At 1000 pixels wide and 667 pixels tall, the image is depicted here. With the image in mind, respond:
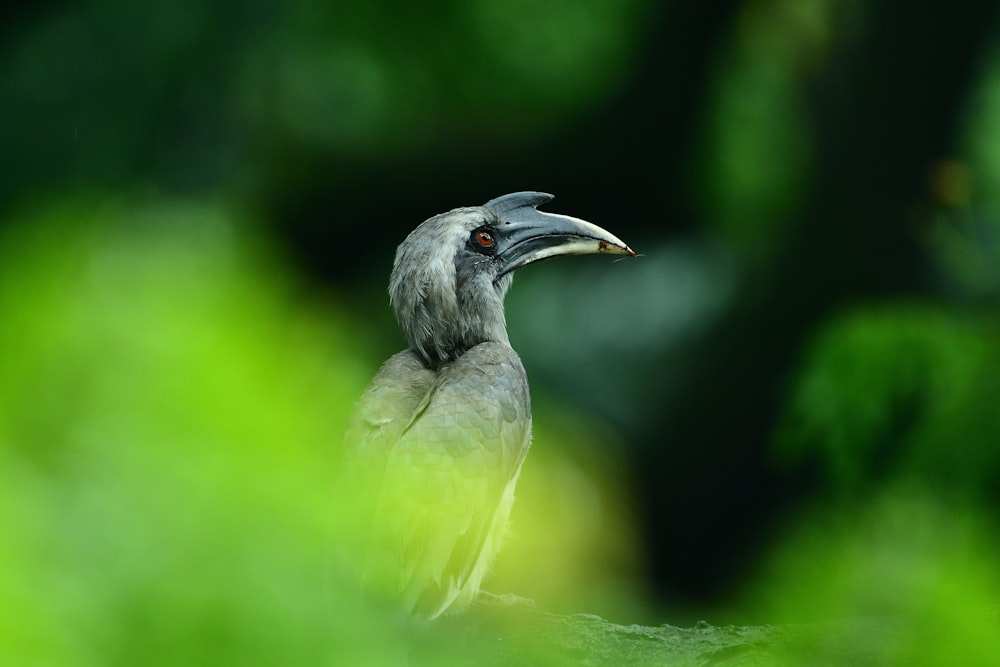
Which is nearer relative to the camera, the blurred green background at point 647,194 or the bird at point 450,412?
the bird at point 450,412

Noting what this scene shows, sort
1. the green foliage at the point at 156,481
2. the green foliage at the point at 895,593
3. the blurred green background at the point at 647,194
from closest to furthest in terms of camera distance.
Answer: the green foliage at the point at 156,481
the green foliage at the point at 895,593
the blurred green background at the point at 647,194

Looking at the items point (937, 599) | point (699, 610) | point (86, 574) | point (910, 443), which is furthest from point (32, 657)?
point (699, 610)

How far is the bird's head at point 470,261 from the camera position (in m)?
4.68

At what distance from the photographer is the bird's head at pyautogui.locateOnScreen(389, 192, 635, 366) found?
184 inches

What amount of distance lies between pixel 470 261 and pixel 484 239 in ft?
0.40

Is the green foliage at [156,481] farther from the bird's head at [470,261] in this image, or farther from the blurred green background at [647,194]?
the blurred green background at [647,194]

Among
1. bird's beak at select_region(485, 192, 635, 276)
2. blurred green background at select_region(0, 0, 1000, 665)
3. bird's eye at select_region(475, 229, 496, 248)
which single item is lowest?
bird's eye at select_region(475, 229, 496, 248)

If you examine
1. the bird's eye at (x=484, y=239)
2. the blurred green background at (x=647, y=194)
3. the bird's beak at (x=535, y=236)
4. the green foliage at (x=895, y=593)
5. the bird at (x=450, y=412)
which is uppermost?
the blurred green background at (x=647, y=194)

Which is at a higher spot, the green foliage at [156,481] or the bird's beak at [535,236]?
the bird's beak at [535,236]

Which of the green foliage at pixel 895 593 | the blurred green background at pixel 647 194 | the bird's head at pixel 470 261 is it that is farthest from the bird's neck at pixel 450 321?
the green foliage at pixel 895 593

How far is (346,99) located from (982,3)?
3.83 metres

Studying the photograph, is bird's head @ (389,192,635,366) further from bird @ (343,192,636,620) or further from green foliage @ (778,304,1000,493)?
green foliage @ (778,304,1000,493)

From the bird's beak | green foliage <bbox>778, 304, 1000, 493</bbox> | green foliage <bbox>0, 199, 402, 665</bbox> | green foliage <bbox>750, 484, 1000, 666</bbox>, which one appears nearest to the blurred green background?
green foliage <bbox>778, 304, 1000, 493</bbox>

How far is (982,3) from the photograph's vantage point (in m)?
7.18
